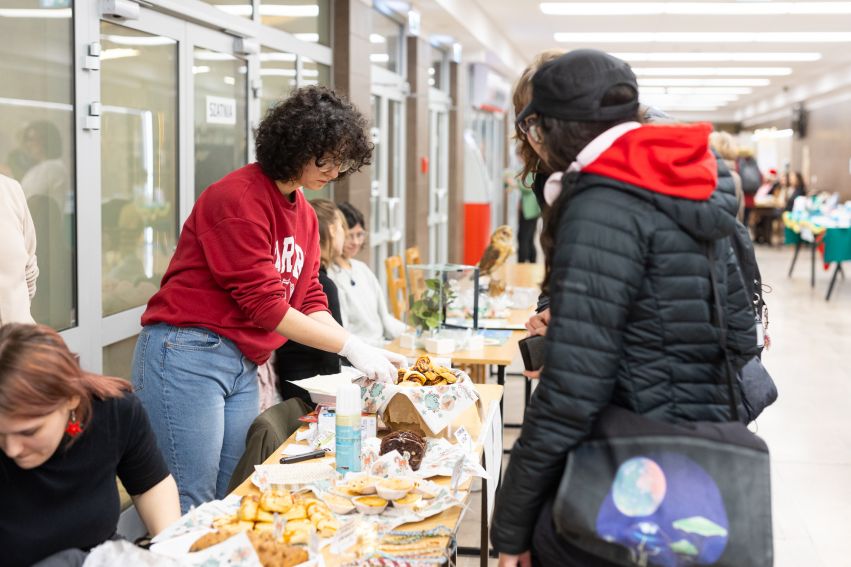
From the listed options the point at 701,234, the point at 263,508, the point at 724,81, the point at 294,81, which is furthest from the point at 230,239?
the point at 724,81

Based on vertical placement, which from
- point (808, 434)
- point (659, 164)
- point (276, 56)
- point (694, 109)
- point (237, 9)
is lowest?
point (808, 434)

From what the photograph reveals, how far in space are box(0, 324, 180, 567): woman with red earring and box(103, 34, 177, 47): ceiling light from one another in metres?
2.04

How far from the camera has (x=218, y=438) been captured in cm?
273

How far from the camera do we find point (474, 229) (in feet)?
43.1

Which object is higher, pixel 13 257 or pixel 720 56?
pixel 720 56

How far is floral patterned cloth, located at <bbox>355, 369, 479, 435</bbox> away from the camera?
2543mm

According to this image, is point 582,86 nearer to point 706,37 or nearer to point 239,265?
point 239,265

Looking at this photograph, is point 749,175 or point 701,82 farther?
point 701,82

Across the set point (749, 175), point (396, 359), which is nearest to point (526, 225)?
point (749, 175)

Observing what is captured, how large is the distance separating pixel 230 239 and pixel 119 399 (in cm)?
71

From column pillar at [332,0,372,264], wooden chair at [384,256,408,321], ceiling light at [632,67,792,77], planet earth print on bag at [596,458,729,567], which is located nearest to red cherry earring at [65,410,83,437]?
planet earth print on bag at [596,458,729,567]

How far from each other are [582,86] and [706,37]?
11.3m

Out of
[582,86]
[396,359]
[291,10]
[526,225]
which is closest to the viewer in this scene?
[582,86]

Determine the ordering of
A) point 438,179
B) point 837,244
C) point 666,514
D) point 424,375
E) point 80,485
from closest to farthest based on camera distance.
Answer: point 666,514 < point 80,485 < point 424,375 < point 837,244 < point 438,179
